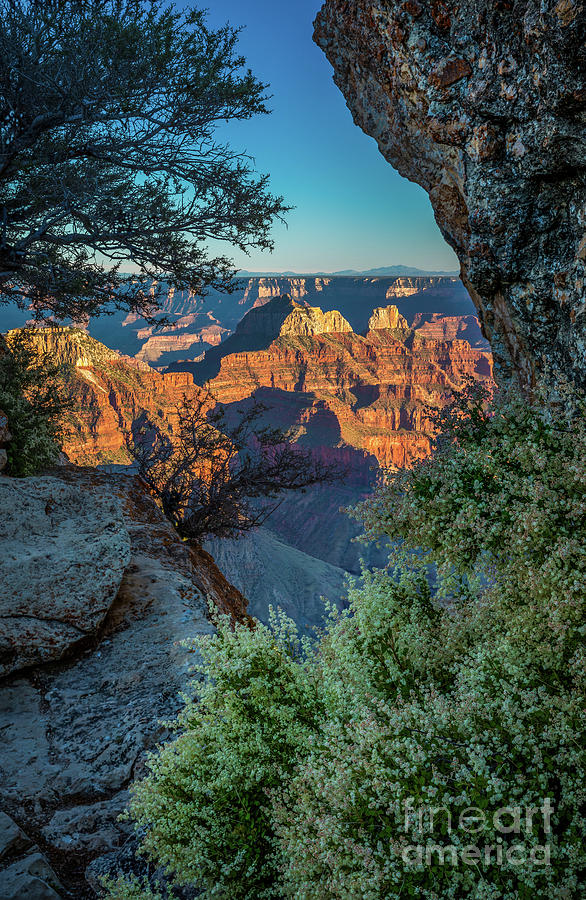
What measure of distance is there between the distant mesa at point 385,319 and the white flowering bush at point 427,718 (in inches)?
3754

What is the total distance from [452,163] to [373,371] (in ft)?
266

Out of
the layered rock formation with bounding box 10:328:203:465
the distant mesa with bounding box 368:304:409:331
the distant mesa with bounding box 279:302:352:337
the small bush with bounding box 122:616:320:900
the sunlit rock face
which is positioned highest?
the distant mesa with bounding box 368:304:409:331

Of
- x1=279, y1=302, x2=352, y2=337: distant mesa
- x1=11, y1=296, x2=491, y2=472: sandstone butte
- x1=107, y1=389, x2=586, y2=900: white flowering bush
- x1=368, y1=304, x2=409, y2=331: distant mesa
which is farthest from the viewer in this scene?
x1=368, y1=304, x2=409, y2=331: distant mesa

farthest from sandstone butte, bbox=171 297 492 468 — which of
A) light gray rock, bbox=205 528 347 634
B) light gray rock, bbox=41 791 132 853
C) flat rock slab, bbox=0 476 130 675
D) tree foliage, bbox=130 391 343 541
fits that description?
light gray rock, bbox=41 791 132 853

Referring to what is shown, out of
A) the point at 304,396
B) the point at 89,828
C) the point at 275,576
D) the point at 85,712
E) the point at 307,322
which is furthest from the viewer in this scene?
the point at 307,322

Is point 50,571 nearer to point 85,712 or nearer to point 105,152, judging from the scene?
point 85,712

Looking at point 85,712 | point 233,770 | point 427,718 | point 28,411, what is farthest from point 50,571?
point 427,718

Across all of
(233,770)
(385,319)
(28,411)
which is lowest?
(233,770)

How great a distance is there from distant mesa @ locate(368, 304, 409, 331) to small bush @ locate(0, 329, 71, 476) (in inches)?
3533

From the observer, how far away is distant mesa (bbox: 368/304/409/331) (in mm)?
96681

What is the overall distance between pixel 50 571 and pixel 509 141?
4.88 m

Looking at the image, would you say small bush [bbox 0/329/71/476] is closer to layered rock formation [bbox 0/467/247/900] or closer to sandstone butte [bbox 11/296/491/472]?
layered rock formation [bbox 0/467/247/900]

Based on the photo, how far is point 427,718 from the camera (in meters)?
1.62

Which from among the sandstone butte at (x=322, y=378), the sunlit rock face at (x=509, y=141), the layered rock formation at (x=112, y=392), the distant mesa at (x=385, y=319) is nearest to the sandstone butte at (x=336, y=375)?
the sandstone butte at (x=322, y=378)
